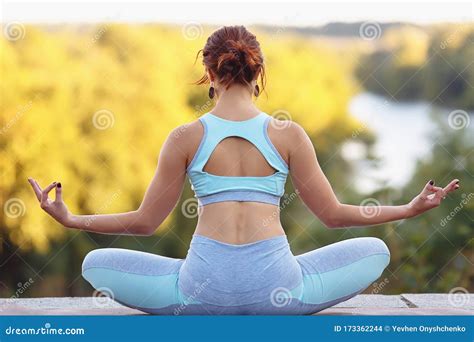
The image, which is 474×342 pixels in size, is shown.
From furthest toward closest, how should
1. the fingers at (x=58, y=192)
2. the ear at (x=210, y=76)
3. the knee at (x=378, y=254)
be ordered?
the knee at (x=378, y=254) → the ear at (x=210, y=76) → the fingers at (x=58, y=192)

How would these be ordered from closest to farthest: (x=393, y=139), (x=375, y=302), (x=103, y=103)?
(x=375, y=302) → (x=393, y=139) → (x=103, y=103)

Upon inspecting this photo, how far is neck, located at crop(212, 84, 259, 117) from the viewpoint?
9.22 feet

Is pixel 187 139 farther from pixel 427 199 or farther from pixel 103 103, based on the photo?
pixel 103 103

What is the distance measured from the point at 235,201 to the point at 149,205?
28 centimetres

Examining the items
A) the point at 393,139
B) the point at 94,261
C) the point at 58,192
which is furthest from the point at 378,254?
the point at 393,139

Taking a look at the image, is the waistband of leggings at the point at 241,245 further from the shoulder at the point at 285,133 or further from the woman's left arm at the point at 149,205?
the shoulder at the point at 285,133

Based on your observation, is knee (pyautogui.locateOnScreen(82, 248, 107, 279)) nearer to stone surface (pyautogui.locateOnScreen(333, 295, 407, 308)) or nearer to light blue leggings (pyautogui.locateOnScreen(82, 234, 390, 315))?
light blue leggings (pyautogui.locateOnScreen(82, 234, 390, 315))

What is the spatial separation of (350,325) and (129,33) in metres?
6.13

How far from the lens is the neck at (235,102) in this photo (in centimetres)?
281

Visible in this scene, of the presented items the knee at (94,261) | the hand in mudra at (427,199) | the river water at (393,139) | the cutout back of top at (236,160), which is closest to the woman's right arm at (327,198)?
the hand in mudra at (427,199)

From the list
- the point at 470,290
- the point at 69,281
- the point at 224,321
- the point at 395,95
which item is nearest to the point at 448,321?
the point at 224,321

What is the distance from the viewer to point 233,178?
2768mm

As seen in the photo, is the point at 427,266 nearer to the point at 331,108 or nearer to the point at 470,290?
the point at 470,290

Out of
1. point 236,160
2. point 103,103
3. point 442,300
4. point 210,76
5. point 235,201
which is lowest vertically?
point 442,300
